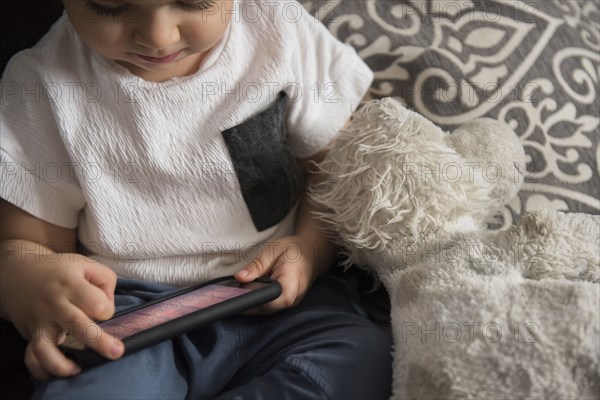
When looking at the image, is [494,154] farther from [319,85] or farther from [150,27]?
[150,27]

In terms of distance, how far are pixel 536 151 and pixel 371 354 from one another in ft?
1.27

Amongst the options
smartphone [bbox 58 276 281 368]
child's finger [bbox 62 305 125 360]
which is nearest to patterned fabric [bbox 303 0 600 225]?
smartphone [bbox 58 276 281 368]

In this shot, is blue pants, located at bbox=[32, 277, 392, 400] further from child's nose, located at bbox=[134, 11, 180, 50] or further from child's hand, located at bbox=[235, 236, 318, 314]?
child's nose, located at bbox=[134, 11, 180, 50]

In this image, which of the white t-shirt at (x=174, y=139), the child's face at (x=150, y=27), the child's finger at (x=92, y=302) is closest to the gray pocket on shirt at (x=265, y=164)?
the white t-shirt at (x=174, y=139)

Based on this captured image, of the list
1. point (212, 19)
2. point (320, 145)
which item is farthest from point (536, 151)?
point (212, 19)

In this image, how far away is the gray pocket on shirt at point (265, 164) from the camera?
2.49 ft

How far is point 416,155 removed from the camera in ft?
2.31

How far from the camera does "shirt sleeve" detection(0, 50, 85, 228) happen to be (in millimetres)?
715

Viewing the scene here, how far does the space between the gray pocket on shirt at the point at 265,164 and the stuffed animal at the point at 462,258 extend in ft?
0.14

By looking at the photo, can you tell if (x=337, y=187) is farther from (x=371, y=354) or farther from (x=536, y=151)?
(x=536, y=151)

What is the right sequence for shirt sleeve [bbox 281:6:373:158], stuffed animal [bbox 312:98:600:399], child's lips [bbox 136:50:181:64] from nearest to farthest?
stuffed animal [bbox 312:98:600:399], child's lips [bbox 136:50:181:64], shirt sleeve [bbox 281:6:373:158]

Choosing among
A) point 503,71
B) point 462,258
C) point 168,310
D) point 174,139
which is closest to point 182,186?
point 174,139

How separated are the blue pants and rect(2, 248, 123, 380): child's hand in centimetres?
3

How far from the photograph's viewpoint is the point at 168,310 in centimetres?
65
